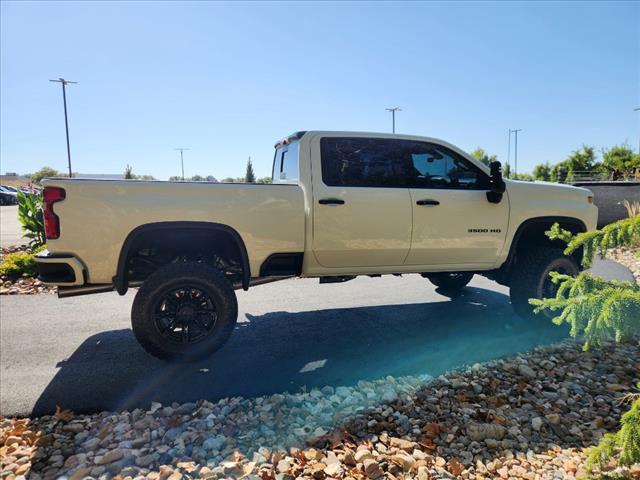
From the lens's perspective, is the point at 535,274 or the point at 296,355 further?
the point at 535,274

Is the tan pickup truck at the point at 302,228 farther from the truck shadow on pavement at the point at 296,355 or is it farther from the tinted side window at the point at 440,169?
the truck shadow on pavement at the point at 296,355

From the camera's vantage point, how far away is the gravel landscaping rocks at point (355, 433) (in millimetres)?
2346

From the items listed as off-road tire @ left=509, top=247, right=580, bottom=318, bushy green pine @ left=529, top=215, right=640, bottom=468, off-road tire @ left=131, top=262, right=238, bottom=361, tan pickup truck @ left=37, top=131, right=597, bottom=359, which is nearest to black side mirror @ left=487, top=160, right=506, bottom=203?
tan pickup truck @ left=37, top=131, right=597, bottom=359

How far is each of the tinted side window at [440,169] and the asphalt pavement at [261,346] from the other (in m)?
1.60

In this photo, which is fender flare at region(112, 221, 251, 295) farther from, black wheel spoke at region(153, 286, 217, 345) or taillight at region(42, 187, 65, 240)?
taillight at region(42, 187, 65, 240)

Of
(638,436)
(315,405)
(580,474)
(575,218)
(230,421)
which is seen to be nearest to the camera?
(638,436)

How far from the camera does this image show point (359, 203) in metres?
4.24

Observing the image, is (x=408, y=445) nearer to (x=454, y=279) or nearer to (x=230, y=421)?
(x=230, y=421)

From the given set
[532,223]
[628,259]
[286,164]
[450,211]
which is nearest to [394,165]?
[450,211]

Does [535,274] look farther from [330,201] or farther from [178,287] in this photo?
[178,287]

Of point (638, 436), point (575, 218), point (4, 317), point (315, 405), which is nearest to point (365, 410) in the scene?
point (315, 405)

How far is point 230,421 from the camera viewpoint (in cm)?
287

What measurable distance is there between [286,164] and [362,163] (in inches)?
43.9

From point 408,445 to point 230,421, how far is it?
117 centimetres
